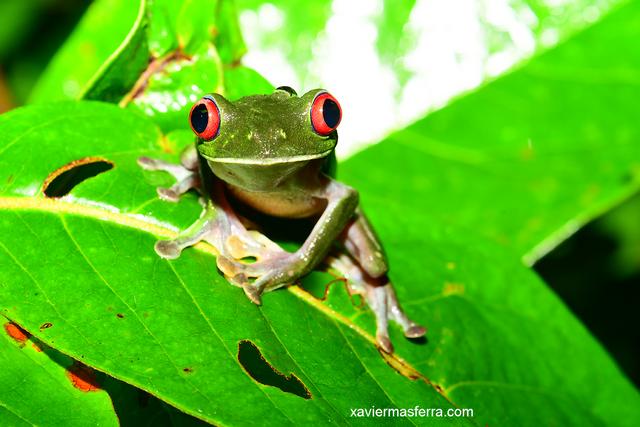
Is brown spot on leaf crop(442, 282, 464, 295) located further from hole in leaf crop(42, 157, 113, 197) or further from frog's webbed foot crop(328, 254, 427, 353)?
hole in leaf crop(42, 157, 113, 197)

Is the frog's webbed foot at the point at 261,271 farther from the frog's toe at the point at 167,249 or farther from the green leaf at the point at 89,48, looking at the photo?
the green leaf at the point at 89,48

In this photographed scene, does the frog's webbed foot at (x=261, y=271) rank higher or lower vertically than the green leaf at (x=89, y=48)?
lower

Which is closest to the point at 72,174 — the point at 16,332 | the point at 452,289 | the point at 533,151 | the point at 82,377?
the point at 16,332

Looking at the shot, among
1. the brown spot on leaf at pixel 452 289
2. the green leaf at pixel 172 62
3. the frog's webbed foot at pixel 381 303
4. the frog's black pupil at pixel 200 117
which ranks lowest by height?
the brown spot on leaf at pixel 452 289

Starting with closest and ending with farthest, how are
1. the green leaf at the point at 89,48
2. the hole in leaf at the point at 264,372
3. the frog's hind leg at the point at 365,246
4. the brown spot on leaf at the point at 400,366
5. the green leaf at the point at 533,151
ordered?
the hole in leaf at the point at 264,372 → the brown spot on leaf at the point at 400,366 → the frog's hind leg at the point at 365,246 → the green leaf at the point at 89,48 → the green leaf at the point at 533,151

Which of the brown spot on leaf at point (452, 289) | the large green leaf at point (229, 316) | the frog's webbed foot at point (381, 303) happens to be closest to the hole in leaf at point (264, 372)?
the large green leaf at point (229, 316)

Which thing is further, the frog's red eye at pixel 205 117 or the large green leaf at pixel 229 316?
the frog's red eye at pixel 205 117

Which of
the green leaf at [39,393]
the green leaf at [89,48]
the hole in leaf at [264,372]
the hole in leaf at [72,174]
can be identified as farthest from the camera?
the green leaf at [89,48]

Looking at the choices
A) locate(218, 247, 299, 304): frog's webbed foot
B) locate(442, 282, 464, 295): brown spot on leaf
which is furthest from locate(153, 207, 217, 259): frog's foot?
locate(442, 282, 464, 295): brown spot on leaf
